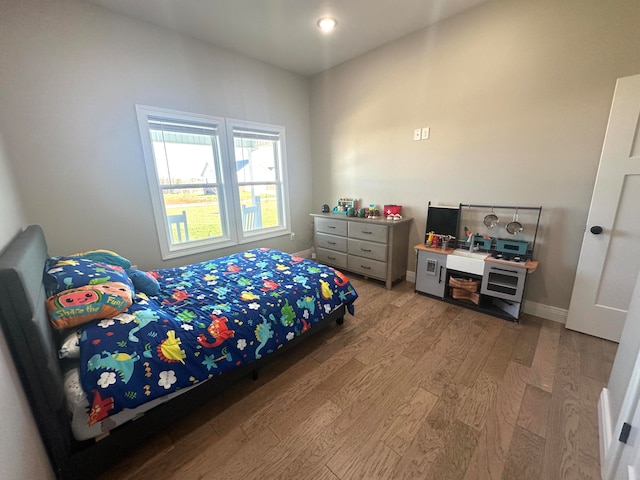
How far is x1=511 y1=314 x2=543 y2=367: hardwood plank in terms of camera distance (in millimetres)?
1906

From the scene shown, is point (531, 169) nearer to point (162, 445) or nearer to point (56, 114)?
point (162, 445)

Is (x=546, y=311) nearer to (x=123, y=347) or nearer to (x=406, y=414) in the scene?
(x=406, y=414)

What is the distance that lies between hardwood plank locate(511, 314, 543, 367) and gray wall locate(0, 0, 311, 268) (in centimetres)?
334

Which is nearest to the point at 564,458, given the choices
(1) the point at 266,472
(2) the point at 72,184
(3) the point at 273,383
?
(1) the point at 266,472

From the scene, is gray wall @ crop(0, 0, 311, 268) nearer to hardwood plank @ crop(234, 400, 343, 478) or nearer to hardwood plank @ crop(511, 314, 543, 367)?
hardwood plank @ crop(234, 400, 343, 478)

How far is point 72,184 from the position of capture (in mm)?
2232

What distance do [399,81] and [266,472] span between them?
3.62 m

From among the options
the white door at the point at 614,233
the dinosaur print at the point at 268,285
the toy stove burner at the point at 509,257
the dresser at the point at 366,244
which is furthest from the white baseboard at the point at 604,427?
the dinosaur print at the point at 268,285

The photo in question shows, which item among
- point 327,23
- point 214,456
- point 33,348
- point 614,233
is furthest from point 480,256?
point 33,348

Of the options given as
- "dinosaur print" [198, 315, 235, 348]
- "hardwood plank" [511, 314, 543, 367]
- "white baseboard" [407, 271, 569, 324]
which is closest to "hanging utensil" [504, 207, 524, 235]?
"white baseboard" [407, 271, 569, 324]

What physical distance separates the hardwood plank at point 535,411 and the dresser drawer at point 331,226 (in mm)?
2315

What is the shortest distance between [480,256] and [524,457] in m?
1.67

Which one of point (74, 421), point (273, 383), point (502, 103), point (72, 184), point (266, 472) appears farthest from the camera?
point (502, 103)

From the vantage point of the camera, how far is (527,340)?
83.1 inches
